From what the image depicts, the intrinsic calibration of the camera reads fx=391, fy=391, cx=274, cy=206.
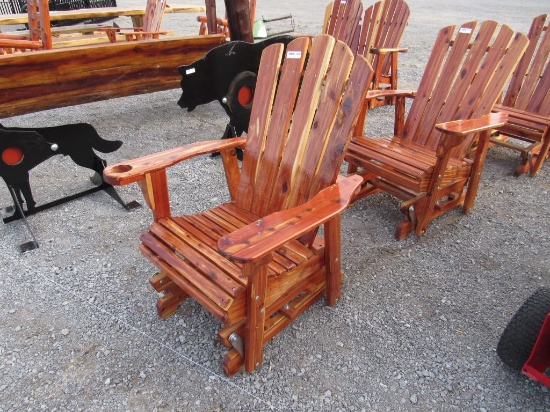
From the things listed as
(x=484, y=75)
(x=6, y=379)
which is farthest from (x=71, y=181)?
(x=484, y=75)

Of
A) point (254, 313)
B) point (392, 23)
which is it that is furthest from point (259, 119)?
point (392, 23)

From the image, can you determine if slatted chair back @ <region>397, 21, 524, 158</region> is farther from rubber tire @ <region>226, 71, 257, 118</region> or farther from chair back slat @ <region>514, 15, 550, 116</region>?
rubber tire @ <region>226, 71, 257, 118</region>

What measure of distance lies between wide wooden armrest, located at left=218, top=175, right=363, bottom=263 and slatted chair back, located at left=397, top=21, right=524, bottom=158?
1.53 metres

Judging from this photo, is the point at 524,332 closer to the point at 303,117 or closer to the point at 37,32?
the point at 303,117

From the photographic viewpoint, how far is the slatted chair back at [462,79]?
8.46 ft

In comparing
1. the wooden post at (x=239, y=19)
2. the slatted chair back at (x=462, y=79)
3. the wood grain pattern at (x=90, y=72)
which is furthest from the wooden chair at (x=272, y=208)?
the wood grain pattern at (x=90, y=72)

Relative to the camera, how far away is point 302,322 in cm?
192

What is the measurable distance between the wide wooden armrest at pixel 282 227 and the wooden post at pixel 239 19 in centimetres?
255

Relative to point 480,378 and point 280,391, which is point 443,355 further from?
point 280,391

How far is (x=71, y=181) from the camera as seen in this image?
319 centimetres

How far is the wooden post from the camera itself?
350 centimetres

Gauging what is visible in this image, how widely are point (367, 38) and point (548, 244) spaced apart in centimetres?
287

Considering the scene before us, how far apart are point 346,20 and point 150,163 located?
3553 mm

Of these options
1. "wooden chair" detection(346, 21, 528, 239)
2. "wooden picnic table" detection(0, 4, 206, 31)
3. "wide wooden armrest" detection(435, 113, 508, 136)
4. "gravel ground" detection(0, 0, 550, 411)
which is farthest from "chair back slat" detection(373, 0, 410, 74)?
"wooden picnic table" detection(0, 4, 206, 31)
